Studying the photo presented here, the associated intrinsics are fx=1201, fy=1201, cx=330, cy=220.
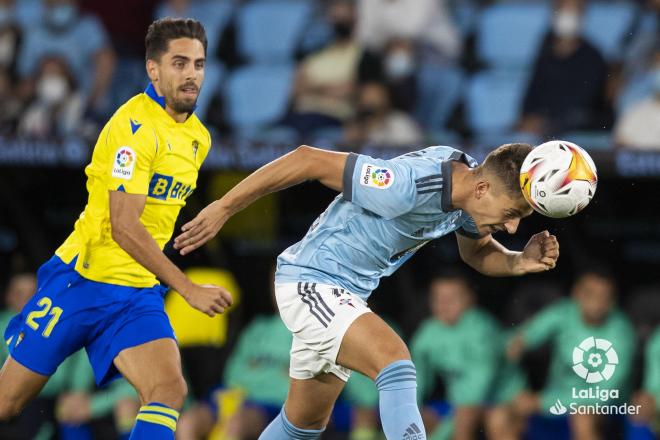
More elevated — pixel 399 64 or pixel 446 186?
pixel 399 64

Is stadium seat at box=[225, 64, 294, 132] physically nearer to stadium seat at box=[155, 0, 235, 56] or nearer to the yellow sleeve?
stadium seat at box=[155, 0, 235, 56]

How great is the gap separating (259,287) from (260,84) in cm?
172

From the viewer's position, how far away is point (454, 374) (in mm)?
8953

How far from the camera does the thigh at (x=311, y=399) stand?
5719 millimetres

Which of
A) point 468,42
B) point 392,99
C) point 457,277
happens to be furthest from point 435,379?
point 468,42

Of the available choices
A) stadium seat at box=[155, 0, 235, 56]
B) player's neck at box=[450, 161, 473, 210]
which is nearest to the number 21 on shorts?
player's neck at box=[450, 161, 473, 210]

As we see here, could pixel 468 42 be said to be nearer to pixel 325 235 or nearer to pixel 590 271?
pixel 590 271

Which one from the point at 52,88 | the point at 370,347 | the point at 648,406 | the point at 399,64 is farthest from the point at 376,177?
the point at 52,88

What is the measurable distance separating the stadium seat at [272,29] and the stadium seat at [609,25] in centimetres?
240

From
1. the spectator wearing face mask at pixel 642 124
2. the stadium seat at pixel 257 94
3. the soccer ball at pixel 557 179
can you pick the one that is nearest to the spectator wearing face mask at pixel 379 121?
the stadium seat at pixel 257 94

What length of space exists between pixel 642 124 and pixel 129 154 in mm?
4361

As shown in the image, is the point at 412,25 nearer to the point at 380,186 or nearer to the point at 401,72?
the point at 401,72

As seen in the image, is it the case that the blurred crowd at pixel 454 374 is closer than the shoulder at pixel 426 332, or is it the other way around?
the blurred crowd at pixel 454 374

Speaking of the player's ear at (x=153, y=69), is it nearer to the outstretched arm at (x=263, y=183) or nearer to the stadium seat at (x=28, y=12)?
the outstretched arm at (x=263, y=183)
